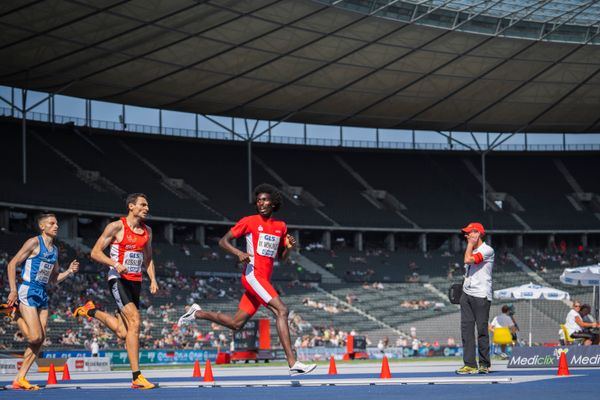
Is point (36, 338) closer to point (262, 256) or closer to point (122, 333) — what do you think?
point (122, 333)

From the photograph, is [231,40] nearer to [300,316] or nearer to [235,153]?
[300,316]

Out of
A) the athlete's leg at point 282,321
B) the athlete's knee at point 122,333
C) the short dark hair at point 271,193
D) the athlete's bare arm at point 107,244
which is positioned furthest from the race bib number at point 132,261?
the athlete's leg at point 282,321

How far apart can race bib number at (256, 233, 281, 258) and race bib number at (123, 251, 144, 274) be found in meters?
1.60

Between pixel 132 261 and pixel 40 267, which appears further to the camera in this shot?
pixel 40 267

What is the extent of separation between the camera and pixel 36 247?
13281 mm

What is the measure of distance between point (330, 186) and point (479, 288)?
164 ft

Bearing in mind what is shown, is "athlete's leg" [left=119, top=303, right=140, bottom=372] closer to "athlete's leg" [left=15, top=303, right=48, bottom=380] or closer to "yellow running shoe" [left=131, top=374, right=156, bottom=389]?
"yellow running shoe" [left=131, top=374, right=156, bottom=389]

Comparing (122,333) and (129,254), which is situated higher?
(129,254)

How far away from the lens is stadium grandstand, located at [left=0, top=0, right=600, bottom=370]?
42969 millimetres

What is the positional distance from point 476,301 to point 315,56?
34230mm

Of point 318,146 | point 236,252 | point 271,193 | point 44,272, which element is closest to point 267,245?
point 236,252

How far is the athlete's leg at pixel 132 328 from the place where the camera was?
39.2ft

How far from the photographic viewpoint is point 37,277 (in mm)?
13141

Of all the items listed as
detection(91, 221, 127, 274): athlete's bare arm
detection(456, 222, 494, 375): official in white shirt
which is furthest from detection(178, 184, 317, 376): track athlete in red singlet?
detection(456, 222, 494, 375): official in white shirt
